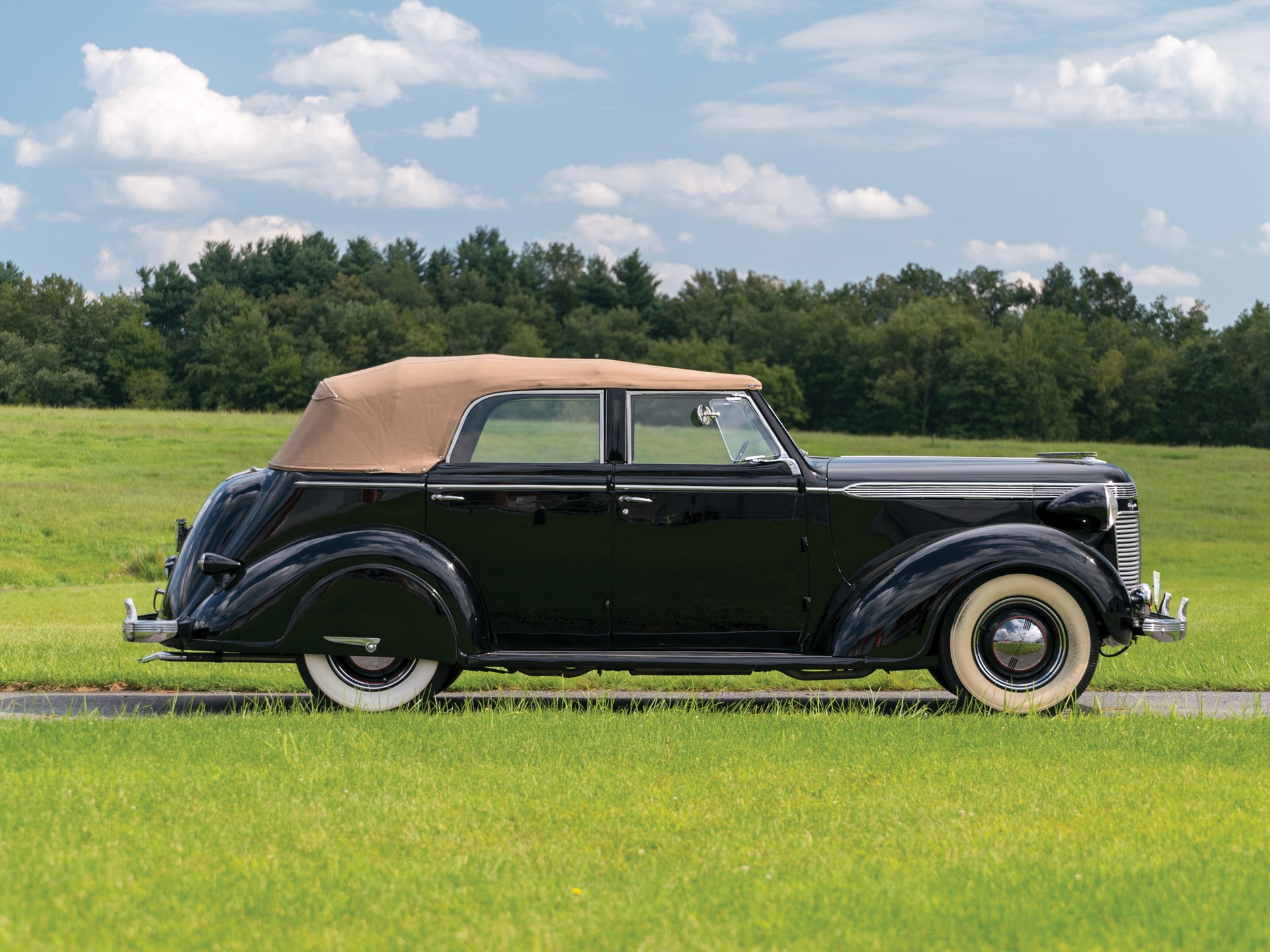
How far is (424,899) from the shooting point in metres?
4.00

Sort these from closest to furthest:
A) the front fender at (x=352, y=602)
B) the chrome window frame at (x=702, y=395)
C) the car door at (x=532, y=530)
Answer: the front fender at (x=352, y=602)
the car door at (x=532, y=530)
the chrome window frame at (x=702, y=395)

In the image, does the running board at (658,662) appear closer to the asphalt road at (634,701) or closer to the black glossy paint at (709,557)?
the black glossy paint at (709,557)

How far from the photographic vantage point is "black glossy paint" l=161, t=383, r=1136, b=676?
7.13 meters

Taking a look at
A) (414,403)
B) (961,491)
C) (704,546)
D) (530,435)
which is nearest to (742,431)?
(704,546)

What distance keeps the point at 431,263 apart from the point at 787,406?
3122 cm

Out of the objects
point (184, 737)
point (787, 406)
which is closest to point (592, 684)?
point (184, 737)

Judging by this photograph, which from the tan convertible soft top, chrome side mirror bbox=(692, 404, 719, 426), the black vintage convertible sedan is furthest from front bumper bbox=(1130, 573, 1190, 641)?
chrome side mirror bbox=(692, 404, 719, 426)

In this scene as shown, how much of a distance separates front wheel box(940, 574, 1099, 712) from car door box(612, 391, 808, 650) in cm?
102

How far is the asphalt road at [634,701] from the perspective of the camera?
305 inches

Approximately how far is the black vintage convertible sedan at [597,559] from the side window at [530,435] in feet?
0.05

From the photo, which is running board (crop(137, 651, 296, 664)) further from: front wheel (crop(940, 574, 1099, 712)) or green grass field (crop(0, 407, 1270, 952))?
front wheel (crop(940, 574, 1099, 712))

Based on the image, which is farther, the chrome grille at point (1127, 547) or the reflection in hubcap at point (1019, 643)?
the chrome grille at point (1127, 547)

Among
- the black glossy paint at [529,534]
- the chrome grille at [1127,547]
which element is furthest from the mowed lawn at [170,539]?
the black glossy paint at [529,534]

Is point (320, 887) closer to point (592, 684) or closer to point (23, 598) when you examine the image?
point (592, 684)
